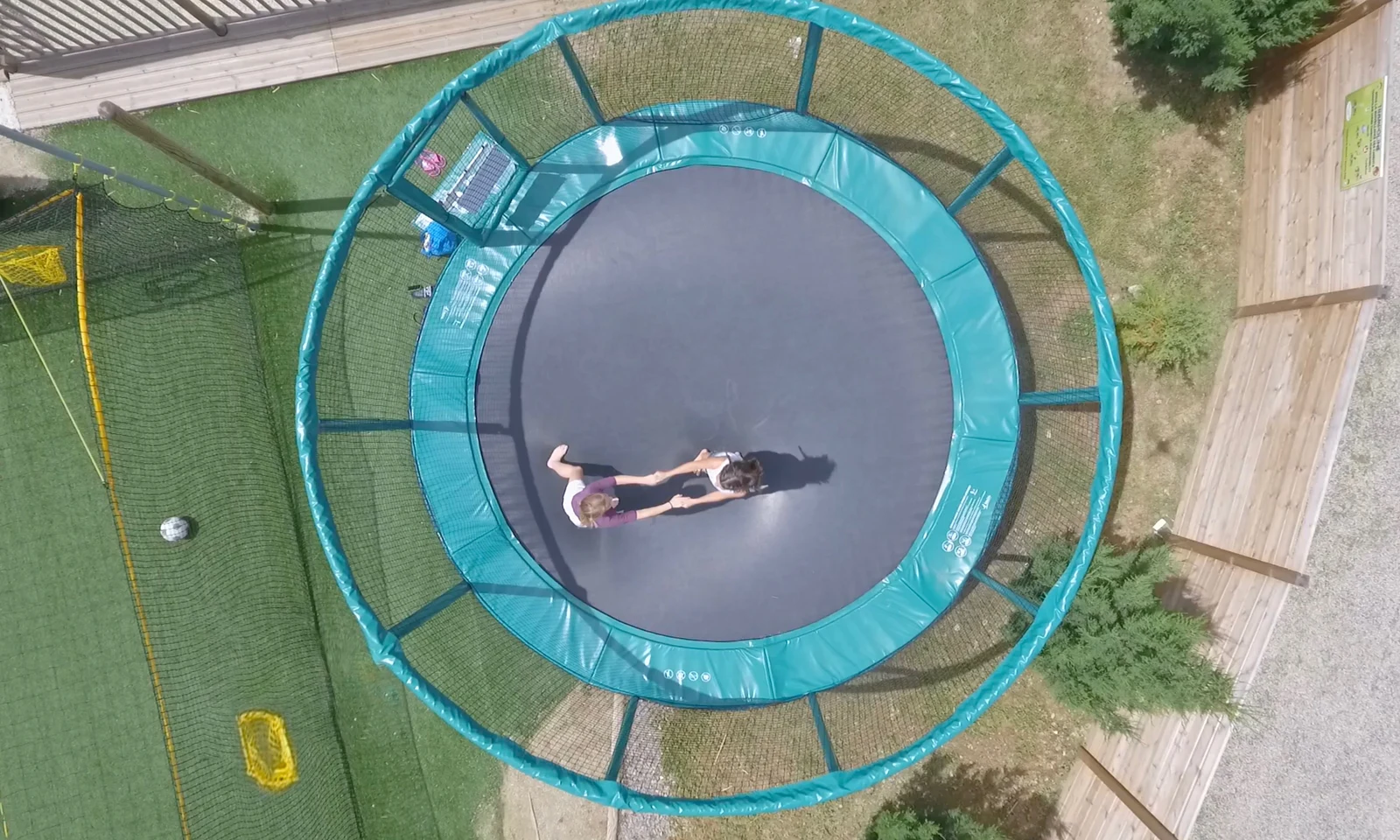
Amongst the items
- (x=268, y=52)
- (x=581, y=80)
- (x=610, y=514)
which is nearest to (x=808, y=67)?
(x=581, y=80)

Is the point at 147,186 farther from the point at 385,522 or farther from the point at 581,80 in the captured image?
the point at 581,80

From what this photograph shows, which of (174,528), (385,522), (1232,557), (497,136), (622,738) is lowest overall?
(622,738)

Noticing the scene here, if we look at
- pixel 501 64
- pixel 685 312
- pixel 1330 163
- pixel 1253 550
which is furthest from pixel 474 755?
pixel 1330 163

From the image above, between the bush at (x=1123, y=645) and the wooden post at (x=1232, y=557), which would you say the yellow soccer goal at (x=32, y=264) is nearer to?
the bush at (x=1123, y=645)

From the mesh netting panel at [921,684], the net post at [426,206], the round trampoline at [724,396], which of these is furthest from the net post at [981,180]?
the net post at [426,206]

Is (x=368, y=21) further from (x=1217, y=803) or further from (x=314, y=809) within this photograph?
A: (x=1217, y=803)

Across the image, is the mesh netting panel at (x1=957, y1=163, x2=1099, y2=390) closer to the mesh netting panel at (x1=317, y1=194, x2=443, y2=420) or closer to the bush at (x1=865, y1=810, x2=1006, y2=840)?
the bush at (x1=865, y1=810, x2=1006, y2=840)
